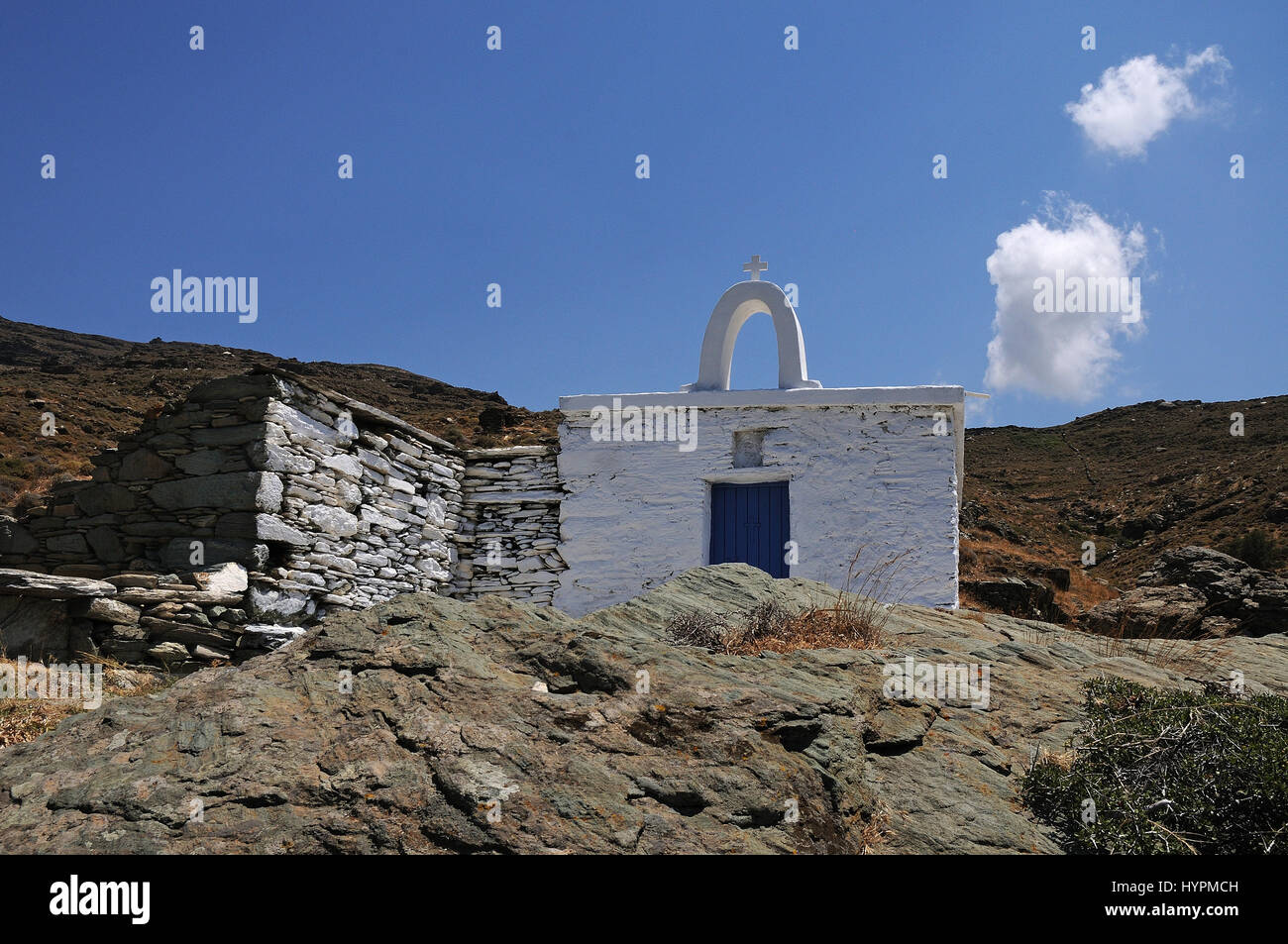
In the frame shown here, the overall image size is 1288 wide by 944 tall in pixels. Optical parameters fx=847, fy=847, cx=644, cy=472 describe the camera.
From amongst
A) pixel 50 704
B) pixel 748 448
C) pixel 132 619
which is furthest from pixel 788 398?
pixel 50 704

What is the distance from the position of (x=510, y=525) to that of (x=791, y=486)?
4193 millimetres

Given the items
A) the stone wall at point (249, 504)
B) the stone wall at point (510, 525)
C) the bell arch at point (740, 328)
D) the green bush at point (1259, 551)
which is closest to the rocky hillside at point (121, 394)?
the stone wall at point (510, 525)

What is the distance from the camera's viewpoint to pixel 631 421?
490 inches

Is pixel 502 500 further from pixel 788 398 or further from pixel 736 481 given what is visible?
pixel 788 398

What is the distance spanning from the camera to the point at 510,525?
1271 centimetres

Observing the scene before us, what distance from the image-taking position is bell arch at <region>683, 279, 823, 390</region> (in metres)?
12.4

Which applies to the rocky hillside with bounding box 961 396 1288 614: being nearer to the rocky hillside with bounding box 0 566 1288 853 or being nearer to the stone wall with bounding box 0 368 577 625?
the stone wall with bounding box 0 368 577 625

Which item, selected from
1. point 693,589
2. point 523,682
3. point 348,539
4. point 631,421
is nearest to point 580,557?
point 631,421

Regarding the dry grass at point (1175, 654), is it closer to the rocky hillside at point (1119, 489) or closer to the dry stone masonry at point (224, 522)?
the dry stone masonry at point (224, 522)

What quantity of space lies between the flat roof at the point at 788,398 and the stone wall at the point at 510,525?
3.61 feet

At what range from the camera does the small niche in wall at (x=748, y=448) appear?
12086 millimetres

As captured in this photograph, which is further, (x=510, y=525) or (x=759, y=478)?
(x=510, y=525)
